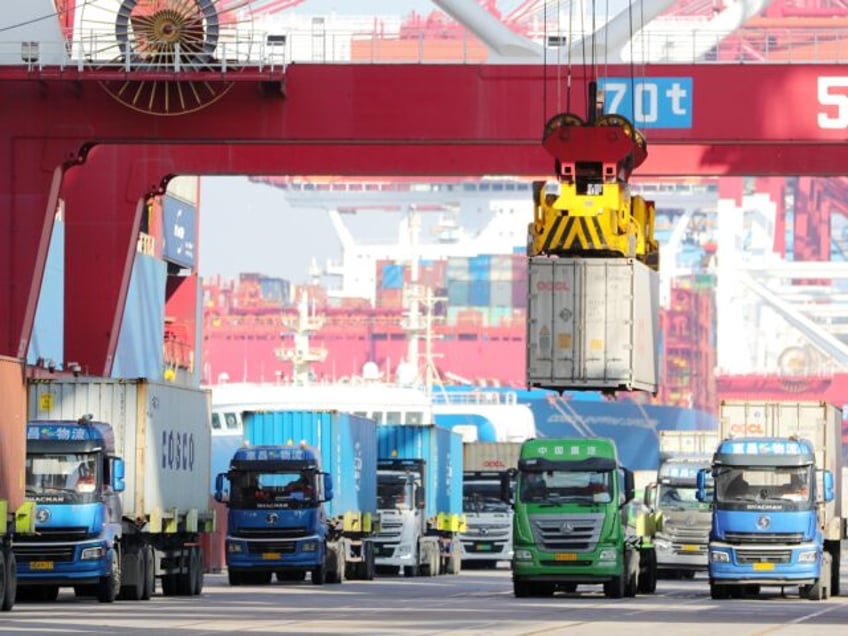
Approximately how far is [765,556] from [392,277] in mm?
110414

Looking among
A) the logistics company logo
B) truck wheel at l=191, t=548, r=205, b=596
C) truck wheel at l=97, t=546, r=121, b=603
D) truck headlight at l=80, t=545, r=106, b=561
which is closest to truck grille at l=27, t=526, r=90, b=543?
truck headlight at l=80, t=545, r=106, b=561

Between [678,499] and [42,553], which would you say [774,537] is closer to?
[678,499]

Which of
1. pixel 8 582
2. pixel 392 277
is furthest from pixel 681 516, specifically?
pixel 392 277

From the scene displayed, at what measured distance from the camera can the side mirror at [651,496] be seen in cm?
3813

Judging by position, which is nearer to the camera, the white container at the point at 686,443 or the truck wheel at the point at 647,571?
the truck wheel at the point at 647,571

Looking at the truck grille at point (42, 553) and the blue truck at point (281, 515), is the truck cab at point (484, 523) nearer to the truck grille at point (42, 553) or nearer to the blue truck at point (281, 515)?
the blue truck at point (281, 515)

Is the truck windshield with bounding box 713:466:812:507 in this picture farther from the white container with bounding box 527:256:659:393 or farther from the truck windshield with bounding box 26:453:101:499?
the truck windshield with bounding box 26:453:101:499

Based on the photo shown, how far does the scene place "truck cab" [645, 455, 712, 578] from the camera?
131 feet

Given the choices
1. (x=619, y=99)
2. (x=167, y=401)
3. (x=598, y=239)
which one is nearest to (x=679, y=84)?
(x=619, y=99)

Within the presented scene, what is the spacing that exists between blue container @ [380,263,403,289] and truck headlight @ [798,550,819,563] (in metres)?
109

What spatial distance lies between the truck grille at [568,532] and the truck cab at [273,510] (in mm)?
5467

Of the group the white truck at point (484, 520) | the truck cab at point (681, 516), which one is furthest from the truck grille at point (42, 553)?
the white truck at point (484, 520)

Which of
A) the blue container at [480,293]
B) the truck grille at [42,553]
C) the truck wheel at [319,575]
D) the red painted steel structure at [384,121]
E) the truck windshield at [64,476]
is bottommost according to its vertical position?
the truck wheel at [319,575]

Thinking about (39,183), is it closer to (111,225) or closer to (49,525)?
(111,225)
